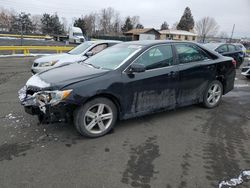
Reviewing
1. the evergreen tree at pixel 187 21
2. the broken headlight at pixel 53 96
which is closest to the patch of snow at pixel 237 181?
the broken headlight at pixel 53 96

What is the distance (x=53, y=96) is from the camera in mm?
3682

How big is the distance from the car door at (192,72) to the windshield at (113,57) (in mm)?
986

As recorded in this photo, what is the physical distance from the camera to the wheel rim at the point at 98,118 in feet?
13.1

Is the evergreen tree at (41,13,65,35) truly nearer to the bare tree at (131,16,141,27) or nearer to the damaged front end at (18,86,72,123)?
the bare tree at (131,16,141,27)

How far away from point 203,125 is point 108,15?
98487mm

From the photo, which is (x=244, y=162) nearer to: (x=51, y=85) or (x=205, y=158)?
(x=205, y=158)

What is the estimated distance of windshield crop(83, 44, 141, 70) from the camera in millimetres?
4477

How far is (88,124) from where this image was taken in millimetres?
4012

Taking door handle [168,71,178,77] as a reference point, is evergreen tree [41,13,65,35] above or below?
above

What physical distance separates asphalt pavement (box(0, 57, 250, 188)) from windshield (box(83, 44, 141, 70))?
118 cm

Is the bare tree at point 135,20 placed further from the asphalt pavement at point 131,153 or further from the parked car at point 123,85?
→ the asphalt pavement at point 131,153

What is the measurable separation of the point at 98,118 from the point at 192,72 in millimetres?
2299

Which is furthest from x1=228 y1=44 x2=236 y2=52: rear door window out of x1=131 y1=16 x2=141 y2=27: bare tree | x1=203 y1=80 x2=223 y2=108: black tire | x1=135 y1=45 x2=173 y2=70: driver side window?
x1=131 y1=16 x2=141 y2=27: bare tree

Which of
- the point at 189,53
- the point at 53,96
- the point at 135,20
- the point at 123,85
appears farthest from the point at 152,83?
the point at 135,20
